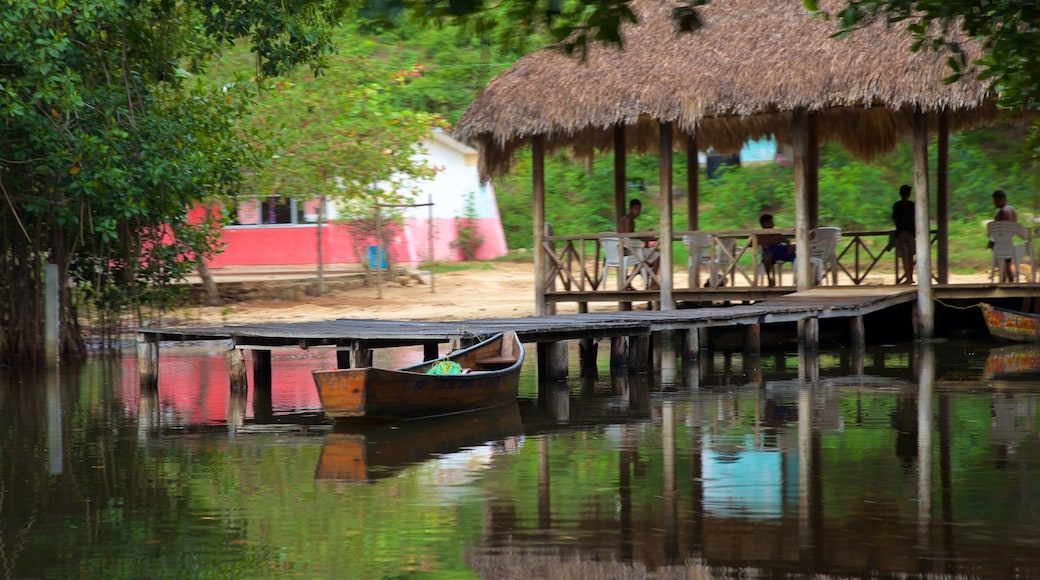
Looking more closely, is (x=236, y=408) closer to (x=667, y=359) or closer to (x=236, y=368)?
(x=236, y=368)

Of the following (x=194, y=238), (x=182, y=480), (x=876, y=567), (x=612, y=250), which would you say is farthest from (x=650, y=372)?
(x=876, y=567)

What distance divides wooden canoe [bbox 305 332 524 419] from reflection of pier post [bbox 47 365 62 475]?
1.81 meters

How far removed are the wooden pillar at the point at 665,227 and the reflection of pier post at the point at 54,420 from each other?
6.99 meters

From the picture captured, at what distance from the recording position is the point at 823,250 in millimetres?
16422

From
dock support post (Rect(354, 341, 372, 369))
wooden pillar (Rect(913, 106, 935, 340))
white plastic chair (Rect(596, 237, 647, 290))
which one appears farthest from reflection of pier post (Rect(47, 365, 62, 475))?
wooden pillar (Rect(913, 106, 935, 340))

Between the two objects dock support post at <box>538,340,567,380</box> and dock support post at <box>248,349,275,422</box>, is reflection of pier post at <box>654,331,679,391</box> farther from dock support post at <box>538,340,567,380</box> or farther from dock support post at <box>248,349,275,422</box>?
dock support post at <box>248,349,275,422</box>

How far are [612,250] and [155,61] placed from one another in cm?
592

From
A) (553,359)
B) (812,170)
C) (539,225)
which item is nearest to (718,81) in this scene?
(539,225)

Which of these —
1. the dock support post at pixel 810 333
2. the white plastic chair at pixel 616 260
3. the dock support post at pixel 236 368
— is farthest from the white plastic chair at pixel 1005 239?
the dock support post at pixel 236 368

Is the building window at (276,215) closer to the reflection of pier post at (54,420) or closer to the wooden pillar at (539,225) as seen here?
the wooden pillar at (539,225)

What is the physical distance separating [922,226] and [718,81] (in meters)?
2.79

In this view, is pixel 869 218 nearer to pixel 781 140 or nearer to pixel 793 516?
pixel 781 140

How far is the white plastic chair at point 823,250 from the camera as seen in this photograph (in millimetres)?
16281

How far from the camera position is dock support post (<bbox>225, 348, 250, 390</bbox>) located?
38.1 ft
